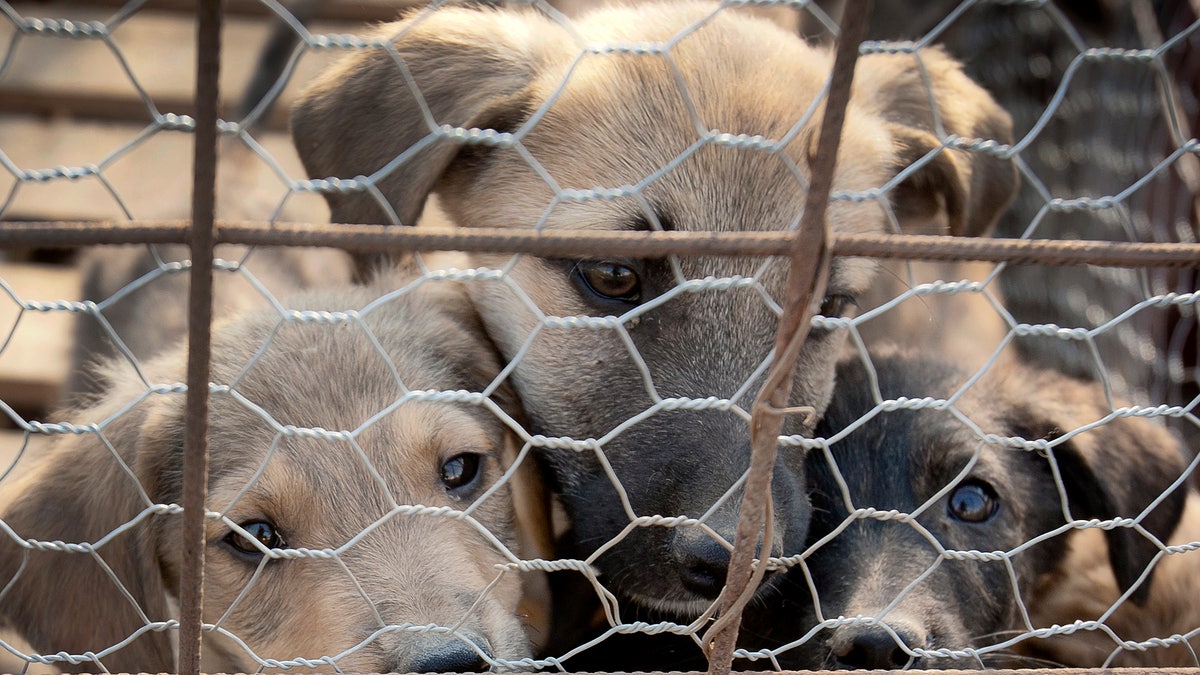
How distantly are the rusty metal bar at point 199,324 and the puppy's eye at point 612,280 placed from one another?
987mm

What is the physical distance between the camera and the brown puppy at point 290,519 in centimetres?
203

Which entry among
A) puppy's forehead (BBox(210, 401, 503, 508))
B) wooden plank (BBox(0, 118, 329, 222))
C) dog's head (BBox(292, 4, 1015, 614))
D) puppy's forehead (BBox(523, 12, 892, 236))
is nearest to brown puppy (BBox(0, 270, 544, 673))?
puppy's forehead (BBox(210, 401, 503, 508))

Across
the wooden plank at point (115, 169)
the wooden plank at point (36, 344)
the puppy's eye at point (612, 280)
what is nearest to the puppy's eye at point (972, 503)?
Result: the puppy's eye at point (612, 280)

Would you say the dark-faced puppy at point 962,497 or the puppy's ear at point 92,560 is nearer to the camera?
the puppy's ear at point 92,560

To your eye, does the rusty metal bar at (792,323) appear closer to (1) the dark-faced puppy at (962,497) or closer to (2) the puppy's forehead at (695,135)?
(1) the dark-faced puppy at (962,497)

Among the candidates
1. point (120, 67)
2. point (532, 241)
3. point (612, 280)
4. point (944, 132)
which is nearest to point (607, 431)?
point (612, 280)

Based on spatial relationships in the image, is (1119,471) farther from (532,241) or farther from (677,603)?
(532,241)

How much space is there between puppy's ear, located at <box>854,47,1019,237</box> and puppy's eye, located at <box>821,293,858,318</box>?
1.12 feet

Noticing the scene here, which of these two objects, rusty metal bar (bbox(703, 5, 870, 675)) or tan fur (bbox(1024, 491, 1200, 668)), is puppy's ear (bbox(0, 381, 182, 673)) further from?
tan fur (bbox(1024, 491, 1200, 668))

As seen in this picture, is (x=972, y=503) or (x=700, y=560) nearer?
(x=700, y=560)

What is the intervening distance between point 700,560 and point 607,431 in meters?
0.39

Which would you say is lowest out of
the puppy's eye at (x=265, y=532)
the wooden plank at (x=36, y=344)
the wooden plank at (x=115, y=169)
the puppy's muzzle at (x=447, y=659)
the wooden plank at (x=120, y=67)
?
the puppy's muzzle at (x=447, y=659)

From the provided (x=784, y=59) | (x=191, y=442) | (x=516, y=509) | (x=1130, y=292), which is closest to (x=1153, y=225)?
(x=1130, y=292)

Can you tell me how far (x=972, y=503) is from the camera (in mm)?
2482
